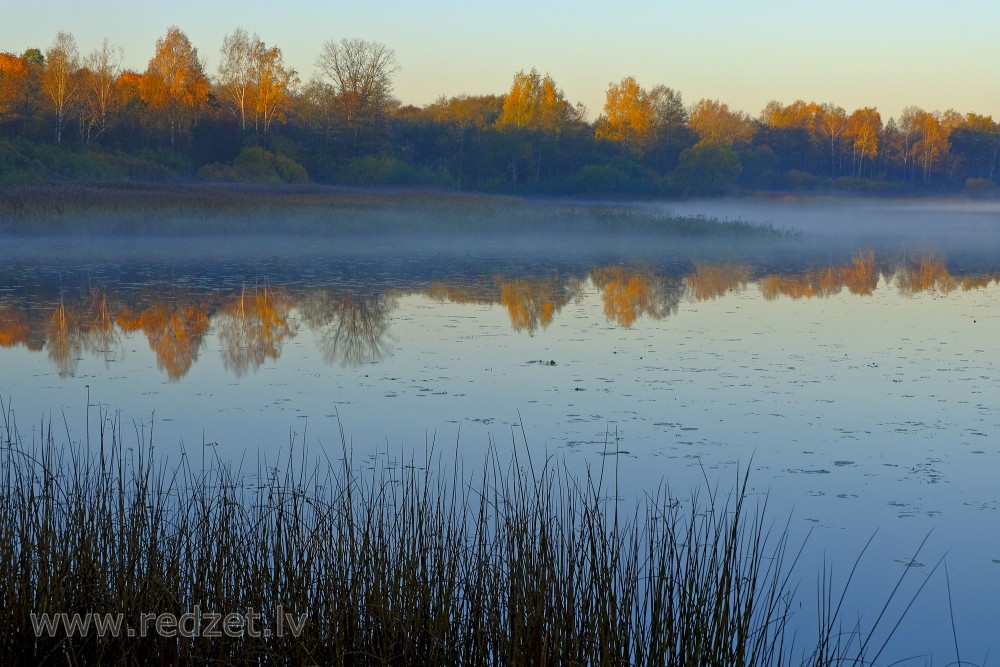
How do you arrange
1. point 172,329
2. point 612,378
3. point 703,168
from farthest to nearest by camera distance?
point 703,168
point 172,329
point 612,378

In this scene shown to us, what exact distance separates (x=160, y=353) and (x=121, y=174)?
2587 cm

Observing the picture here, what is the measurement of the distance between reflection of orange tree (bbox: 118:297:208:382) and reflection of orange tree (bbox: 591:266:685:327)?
4.01 m

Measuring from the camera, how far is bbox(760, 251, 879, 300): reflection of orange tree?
13.6 m

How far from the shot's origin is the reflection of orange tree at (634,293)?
37.2 ft

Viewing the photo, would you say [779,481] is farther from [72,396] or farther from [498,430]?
[72,396]

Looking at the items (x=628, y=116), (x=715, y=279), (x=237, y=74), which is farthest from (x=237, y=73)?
(x=715, y=279)

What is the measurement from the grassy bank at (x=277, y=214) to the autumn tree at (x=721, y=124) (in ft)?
122

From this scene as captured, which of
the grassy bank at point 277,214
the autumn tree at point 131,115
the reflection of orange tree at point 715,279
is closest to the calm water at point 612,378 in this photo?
the reflection of orange tree at point 715,279

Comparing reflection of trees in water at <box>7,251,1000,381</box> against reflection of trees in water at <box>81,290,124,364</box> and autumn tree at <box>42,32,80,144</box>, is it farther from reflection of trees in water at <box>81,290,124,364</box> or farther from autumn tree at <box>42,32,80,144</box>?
autumn tree at <box>42,32,80,144</box>

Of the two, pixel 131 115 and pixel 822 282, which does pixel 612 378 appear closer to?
pixel 822 282

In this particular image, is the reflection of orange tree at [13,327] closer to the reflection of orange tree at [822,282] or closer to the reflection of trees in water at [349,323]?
the reflection of trees in water at [349,323]

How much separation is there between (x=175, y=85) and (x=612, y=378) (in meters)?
37.7

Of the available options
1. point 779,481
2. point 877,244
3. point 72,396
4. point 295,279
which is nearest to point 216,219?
point 295,279

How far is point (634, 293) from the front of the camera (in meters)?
13.3
